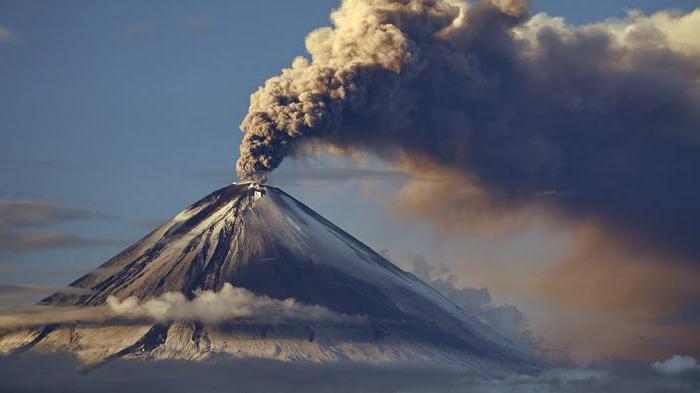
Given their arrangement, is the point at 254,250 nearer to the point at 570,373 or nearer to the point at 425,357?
the point at 425,357

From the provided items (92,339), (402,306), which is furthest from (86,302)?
(402,306)

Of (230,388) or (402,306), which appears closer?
(230,388)

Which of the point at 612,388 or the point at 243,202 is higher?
the point at 243,202

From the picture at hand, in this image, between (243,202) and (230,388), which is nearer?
(230,388)

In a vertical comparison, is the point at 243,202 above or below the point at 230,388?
above

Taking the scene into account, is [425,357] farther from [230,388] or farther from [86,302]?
[86,302]

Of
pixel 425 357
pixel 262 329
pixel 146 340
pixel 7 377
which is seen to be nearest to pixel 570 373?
pixel 425 357
